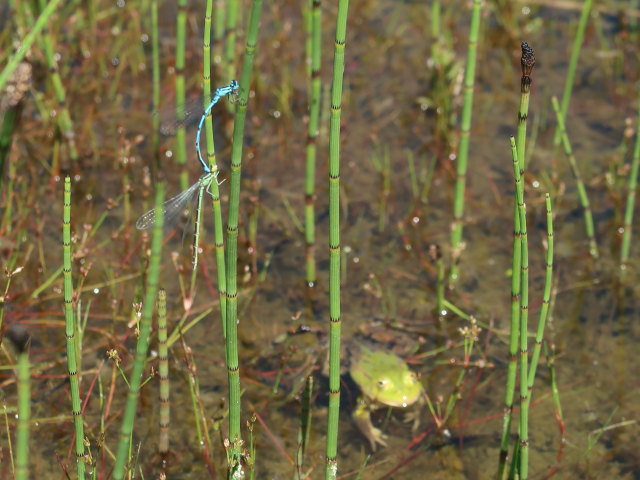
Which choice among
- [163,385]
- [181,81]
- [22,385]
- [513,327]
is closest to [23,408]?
[22,385]

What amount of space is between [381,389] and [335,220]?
1.35 m

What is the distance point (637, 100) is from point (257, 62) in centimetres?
233

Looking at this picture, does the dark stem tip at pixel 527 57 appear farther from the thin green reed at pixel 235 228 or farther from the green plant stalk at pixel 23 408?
the green plant stalk at pixel 23 408

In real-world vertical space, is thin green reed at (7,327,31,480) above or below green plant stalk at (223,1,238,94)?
below

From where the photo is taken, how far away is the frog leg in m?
3.36

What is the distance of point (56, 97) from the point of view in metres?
4.54

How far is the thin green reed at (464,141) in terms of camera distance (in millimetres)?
3663

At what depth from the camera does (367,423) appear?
Answer: 3395 millimetres

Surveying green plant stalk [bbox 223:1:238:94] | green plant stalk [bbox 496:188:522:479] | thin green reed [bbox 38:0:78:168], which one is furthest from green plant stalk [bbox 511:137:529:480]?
thin green reed [bbox 38:0:78:168]

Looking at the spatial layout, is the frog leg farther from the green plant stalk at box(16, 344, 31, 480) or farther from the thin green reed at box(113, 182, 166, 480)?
the green plant stalk at box(16, 344, 31, 480)

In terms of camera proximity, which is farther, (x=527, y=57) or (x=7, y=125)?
(x=527, y=57)

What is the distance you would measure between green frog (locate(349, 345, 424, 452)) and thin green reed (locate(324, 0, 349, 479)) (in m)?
0.77

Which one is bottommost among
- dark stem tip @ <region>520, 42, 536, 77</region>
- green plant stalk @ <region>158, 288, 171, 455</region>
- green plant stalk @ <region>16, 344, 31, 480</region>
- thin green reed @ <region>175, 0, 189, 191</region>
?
green plant stalk @ <region>158, 288, 171, 455</region>

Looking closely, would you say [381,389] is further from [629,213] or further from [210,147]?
[629,213]
